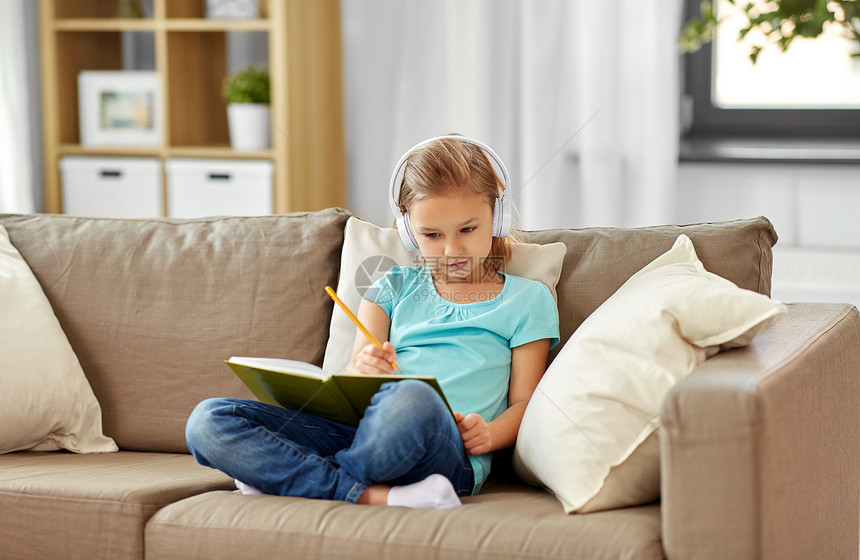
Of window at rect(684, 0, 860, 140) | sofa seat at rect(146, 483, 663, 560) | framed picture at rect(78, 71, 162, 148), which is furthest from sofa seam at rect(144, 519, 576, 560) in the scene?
window at rect(684, 0, 860, 140)

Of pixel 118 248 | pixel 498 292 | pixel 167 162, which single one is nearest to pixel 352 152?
pixel 167 162

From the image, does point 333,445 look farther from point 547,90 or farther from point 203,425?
point 547,90

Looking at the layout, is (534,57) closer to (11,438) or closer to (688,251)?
(688,251)

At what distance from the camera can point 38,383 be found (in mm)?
1711

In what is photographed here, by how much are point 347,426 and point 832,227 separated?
1.85m

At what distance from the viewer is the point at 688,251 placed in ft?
5.31

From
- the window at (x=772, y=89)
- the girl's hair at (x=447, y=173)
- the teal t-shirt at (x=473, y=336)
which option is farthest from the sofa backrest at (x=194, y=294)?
the window at (x=772, y=89)

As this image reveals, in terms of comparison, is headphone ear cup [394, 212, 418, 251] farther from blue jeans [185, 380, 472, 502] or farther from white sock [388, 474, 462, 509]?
white sock [388, 474, 462, 509]

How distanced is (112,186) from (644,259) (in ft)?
6.76

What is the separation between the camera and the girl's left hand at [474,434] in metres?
1.45

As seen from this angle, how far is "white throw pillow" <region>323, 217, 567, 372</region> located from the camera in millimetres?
1672

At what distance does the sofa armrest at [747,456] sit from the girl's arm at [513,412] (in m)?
0.32

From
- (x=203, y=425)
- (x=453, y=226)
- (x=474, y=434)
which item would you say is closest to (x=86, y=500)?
(x=203, y=425)

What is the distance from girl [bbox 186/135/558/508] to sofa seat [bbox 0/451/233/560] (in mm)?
100
